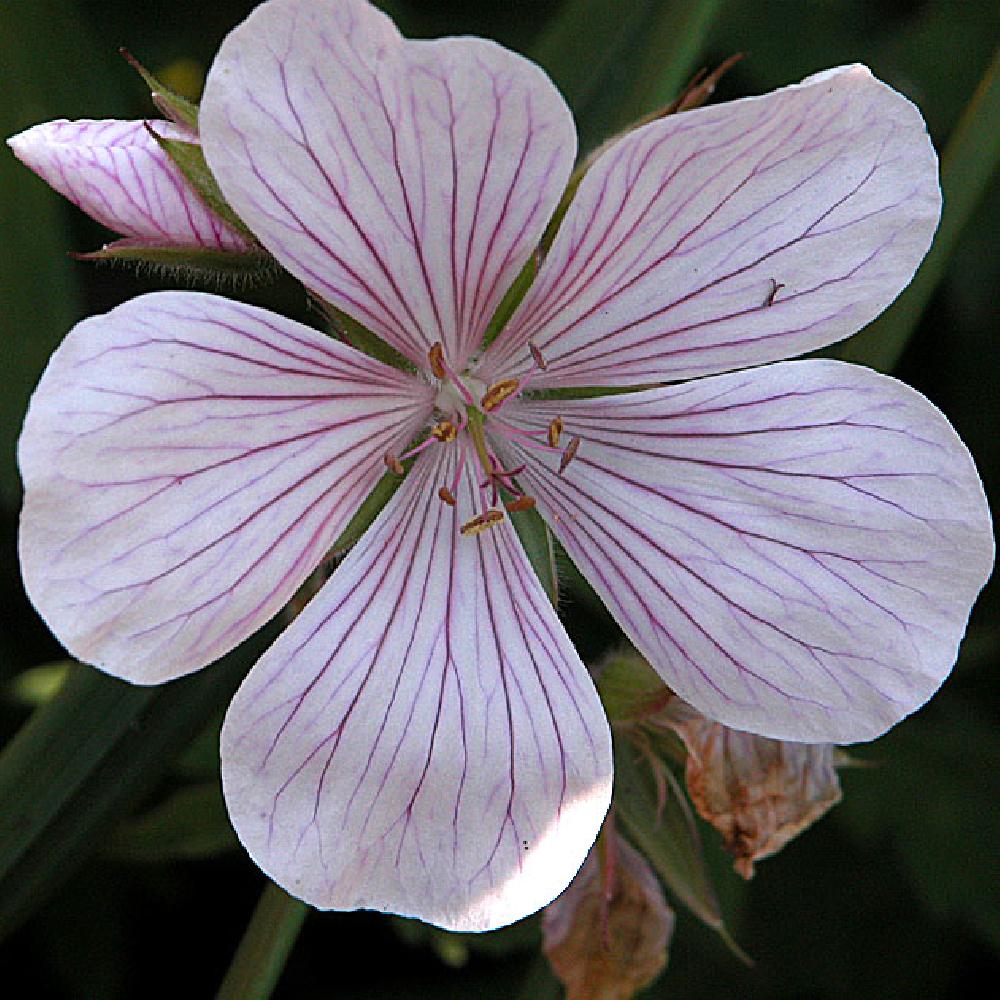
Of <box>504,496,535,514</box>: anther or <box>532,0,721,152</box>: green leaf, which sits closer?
<box>504,496,535,514</box>: anther

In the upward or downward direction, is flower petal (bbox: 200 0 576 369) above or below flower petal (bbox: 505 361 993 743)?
above

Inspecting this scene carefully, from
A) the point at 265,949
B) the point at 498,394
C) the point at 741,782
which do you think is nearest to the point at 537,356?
the point at 498,394

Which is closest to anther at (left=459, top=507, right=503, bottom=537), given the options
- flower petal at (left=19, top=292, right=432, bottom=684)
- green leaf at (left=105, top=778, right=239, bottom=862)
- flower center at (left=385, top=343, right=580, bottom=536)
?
flower center at (left=385, top=343, right=580, bottom=536)

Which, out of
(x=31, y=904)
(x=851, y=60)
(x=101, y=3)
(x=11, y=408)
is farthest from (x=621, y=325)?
(x=101, y=3)

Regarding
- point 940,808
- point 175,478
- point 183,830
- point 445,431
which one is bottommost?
point 940,808

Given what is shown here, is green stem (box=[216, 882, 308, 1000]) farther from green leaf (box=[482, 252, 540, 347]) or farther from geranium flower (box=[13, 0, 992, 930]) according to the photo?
green leaf (box=[482, 252, 540, 347])

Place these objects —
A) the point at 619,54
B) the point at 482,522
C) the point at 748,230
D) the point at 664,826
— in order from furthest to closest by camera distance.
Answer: the point at 619,54 → the point at 664,826 → the point at 482,522 → the point at 748,230

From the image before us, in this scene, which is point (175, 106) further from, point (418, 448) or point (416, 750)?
point (416, 750)
